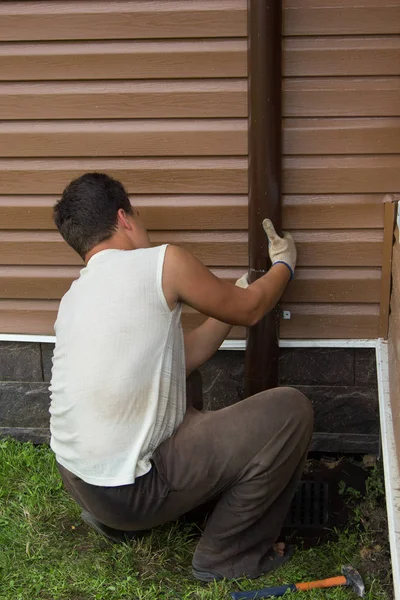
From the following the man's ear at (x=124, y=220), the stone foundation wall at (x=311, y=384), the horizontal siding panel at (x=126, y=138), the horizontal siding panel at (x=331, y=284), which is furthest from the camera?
the stone foundation wall at (x=311, y=384)

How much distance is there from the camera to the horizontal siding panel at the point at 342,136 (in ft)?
10.4

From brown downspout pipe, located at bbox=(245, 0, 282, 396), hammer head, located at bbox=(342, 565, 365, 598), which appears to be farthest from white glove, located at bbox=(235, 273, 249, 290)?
hammer head, located at bbox=(342, 565, 365, 598)

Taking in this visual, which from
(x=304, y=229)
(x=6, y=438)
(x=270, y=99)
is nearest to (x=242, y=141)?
(x=270, y=99)

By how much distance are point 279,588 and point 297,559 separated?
0.28 metres

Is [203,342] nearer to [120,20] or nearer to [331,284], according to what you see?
[331,284]

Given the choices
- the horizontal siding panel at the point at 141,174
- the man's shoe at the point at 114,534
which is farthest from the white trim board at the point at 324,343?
the man's shoe at the point at 114,534

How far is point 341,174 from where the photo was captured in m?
3.23

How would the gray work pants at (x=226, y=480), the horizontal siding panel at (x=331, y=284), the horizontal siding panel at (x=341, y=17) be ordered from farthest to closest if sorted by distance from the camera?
the horizontal siding panel at (x=331, y=284)
the horizontal siding panel at (x=341, y=17)
the gray work pants at (x=226, y=480)

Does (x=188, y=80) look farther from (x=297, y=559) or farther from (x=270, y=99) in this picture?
(x=297, y=559)

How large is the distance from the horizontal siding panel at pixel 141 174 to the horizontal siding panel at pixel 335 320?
2.23ft

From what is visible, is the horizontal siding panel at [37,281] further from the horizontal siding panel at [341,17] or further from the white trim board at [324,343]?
the horizontal siding panel at [341,17]

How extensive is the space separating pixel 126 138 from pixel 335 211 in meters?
1.06

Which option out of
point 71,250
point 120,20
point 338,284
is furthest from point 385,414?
point 120,20

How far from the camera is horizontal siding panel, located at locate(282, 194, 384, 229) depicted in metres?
3.27
